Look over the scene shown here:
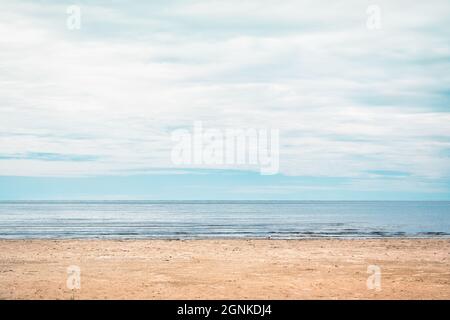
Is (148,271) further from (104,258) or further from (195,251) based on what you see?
(195,251)

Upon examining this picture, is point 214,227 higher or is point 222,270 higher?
point 222,270

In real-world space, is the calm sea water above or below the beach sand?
below

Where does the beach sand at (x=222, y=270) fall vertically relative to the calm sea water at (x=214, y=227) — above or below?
above

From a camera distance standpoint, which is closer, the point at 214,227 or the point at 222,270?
the point at 222,270

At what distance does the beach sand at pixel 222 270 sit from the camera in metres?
17.1

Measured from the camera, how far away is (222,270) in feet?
72.5

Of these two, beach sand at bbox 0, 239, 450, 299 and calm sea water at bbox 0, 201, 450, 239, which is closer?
beach sand at bbox 0, 239, 450, 299

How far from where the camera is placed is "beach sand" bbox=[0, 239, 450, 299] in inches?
673

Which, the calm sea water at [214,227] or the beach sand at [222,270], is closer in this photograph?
the beach sand at [222,270]
